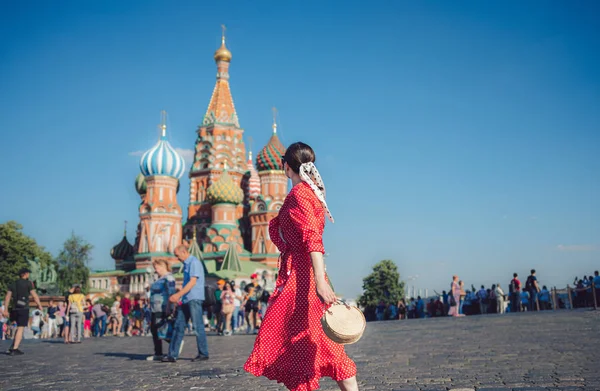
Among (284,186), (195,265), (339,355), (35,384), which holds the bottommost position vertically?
(35,384)

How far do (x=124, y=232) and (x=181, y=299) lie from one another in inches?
2304

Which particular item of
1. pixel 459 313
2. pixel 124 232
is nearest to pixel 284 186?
pixel 124 232

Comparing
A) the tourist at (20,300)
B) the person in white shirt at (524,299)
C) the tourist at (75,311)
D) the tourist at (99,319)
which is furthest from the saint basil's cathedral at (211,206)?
the tourist at (20,300)

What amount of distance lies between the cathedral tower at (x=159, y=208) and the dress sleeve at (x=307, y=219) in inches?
2046

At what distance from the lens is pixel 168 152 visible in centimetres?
5734

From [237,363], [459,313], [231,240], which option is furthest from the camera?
[231,240]

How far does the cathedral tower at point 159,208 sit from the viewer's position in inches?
2170

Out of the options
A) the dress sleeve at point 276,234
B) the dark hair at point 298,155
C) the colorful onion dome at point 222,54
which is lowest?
the dress sleeve at point 276,234

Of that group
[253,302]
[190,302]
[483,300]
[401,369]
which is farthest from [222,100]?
[401,369]

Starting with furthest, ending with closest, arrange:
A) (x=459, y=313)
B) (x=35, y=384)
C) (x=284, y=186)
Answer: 1. (x=284, y=186)
2. (x=459, y=313)
3. (x=35, y=384)

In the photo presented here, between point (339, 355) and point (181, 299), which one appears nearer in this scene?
point (339, 355)

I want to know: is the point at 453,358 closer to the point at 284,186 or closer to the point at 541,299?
the point at 541,299

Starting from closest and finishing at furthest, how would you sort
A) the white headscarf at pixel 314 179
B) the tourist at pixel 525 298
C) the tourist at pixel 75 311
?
1. the white headscarf at pixel 314 179
2. the tourist at pixel 75 311
3. the tourist at pixel 525 298

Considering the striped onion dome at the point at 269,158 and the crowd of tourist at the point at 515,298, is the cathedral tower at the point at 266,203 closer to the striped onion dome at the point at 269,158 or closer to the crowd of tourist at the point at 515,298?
the striped onion dome at the point at 269,158
